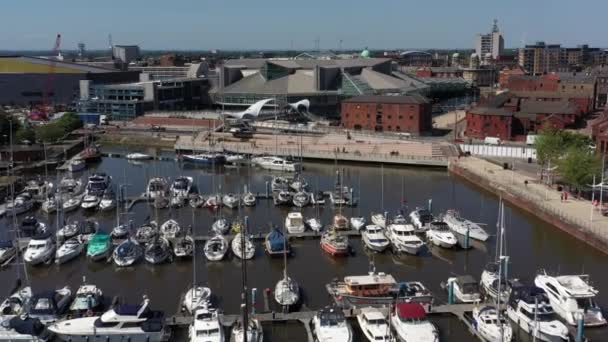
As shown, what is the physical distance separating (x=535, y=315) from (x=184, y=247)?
44.8ft

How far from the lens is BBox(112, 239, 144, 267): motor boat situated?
24281 millimetres

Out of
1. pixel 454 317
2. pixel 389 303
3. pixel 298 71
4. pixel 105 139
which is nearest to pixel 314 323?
pixel 389 303

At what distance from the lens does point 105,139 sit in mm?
61250

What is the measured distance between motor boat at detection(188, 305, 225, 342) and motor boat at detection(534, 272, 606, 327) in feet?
34.1

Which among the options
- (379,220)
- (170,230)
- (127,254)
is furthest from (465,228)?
(127,254)

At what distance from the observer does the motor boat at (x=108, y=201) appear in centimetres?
3334

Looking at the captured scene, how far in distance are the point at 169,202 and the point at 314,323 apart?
16584 millimetres

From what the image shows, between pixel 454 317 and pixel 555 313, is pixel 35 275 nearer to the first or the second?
pixel 454 317

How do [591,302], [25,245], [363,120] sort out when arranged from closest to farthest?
[591,302] < [25,245] < [363,120]

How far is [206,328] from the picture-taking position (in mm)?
17219

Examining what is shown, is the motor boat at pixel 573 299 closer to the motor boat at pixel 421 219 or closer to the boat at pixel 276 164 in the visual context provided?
the motor boat at pixel 421 219

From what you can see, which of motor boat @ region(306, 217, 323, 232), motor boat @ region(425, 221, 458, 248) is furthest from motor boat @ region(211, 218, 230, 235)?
motor boat @ region(425, 221, 458, 248)

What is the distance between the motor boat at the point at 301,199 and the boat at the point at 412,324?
15914mm

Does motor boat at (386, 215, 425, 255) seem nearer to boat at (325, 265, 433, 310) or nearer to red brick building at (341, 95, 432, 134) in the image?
boat at (325, 265, 433, 310)
